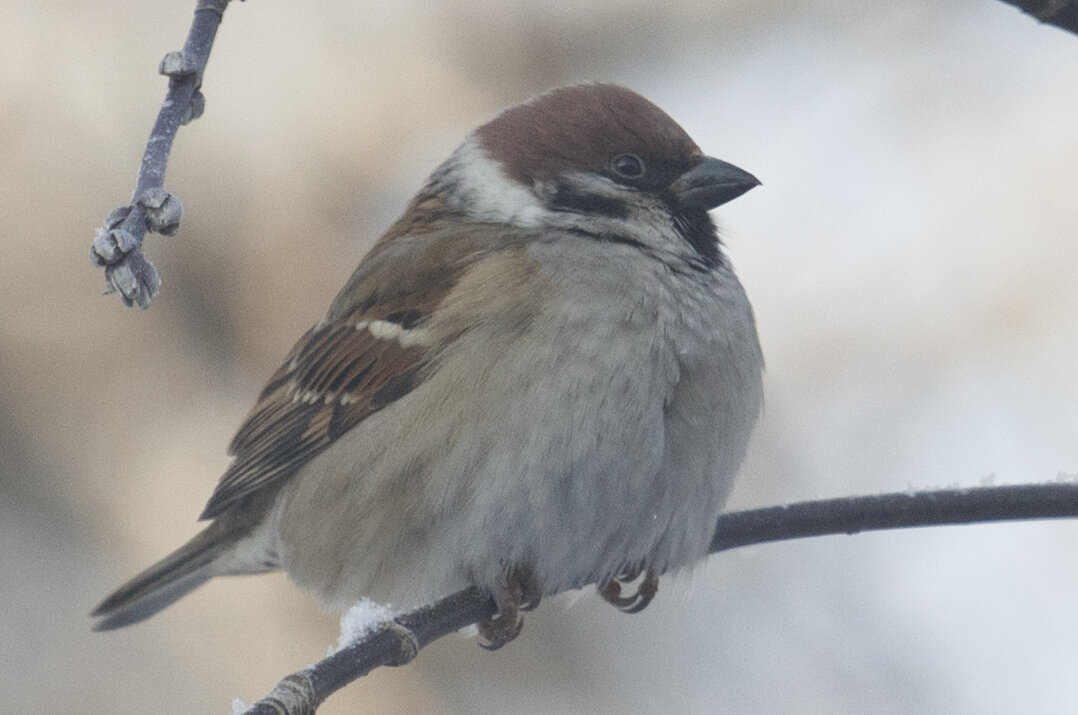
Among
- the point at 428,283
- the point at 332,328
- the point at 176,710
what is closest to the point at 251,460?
the point at 332,328

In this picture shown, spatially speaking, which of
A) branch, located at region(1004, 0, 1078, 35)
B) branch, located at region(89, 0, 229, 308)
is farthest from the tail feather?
branch, located at region(1004, 0, 1078, 35)

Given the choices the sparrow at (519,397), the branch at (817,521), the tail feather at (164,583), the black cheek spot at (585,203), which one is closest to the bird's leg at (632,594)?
the sparrow at (519,397)

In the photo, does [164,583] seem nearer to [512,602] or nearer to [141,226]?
[512,602]

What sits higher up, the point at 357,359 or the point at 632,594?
the point at 357,359

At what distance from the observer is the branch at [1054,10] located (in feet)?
4.11

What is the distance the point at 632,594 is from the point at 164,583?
3.06ft

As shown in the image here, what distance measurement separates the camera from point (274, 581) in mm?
4164

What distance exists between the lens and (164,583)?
9.27 ft

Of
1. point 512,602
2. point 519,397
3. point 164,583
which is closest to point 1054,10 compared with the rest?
point 519,397

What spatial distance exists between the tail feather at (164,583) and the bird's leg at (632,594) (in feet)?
2.56

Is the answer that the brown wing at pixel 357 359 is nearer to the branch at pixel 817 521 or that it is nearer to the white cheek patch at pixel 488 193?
the white cheek patch at pixel 488 193

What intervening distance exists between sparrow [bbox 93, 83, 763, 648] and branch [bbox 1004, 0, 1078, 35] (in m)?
Result: 1.07

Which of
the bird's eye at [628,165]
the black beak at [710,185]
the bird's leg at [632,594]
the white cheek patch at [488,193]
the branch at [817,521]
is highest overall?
the bird's eye at [628,165]

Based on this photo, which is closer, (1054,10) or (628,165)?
(1054,10)
